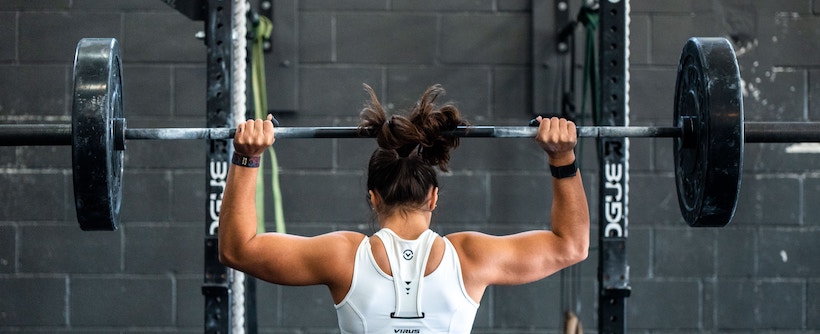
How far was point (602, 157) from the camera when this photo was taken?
2240 mm

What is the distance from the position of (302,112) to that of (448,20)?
0.59 metres

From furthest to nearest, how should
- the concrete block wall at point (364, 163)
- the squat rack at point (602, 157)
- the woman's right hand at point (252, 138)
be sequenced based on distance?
1. the concrete block wall at point (364, 163)
2. the squat rack at point (602, 157)
3. the woman's right hand at point (252, 138)

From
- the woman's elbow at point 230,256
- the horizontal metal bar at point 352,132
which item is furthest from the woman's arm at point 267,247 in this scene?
the horizontal metal bar at point 352,132

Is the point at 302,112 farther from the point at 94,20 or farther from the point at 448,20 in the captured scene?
the point at 94,20

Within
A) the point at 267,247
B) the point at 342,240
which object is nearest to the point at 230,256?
the point at 267,247

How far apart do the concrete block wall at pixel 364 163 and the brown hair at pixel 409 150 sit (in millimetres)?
1160

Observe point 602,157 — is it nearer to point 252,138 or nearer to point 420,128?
point 420,128

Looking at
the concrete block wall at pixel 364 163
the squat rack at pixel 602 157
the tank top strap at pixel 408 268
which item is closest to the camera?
the tank top strap at pixel 408 268

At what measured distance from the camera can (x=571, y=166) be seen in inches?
69.3

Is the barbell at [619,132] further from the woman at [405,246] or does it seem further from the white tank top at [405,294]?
the white tank top at [405,294]

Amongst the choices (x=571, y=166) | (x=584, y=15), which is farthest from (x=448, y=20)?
(x=571, y=166)

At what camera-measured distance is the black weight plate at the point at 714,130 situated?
64.8 inches

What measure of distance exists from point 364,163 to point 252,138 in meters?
1.28

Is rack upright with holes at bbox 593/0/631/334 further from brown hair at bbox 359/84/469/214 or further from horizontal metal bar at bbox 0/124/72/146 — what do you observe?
horizontal metal bar at bbox 0/124/72/146
